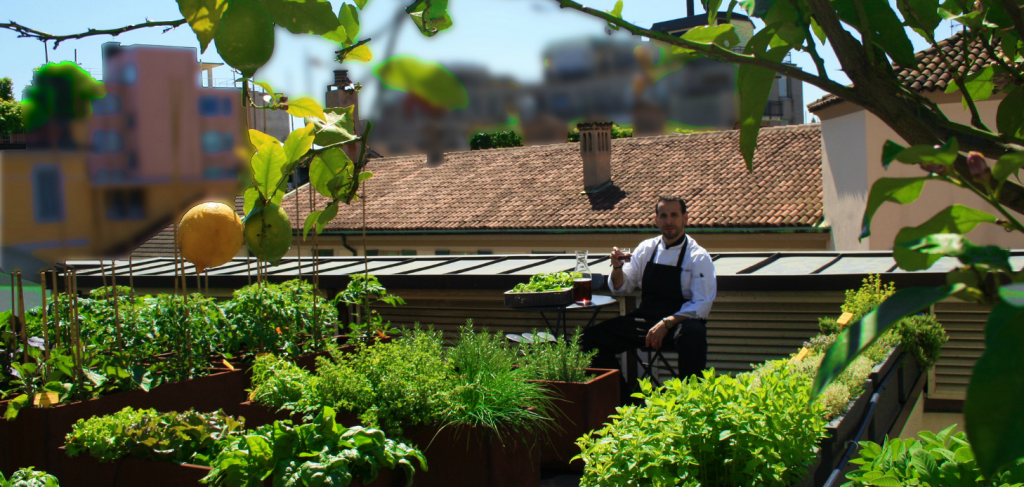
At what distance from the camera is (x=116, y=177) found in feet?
1.93

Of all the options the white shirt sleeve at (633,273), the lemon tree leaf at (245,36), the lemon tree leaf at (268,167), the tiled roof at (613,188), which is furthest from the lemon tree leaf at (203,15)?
the tiled roof at (613,188)

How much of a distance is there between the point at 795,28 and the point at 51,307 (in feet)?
15.0

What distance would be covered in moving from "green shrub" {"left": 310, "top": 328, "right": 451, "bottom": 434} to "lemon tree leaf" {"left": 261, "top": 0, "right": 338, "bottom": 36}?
244 cm

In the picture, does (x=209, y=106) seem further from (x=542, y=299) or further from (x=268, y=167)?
(x=542, y=299)

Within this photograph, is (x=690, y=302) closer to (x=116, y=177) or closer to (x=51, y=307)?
(x=51, y=307)

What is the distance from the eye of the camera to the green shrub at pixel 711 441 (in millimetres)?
2068

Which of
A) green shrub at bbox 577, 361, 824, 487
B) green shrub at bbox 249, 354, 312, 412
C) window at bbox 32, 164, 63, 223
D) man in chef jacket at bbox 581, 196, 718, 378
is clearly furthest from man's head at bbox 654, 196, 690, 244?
window at bbox 32, 164, 63, 223

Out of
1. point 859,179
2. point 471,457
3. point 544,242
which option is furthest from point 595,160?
point 471,457

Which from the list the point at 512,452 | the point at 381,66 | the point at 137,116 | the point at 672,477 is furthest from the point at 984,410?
the point at 512,452

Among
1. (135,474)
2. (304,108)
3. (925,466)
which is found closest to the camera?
(304,108)

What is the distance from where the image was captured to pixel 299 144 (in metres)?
0.62

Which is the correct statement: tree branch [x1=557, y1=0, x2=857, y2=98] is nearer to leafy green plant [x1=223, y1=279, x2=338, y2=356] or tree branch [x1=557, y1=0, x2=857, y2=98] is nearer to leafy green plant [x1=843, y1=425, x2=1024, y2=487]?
leafy green plant [x1=843, y1=425, x2=1024, y2=487]

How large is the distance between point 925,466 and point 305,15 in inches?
71.9

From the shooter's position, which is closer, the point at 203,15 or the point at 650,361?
the point at 203,15
